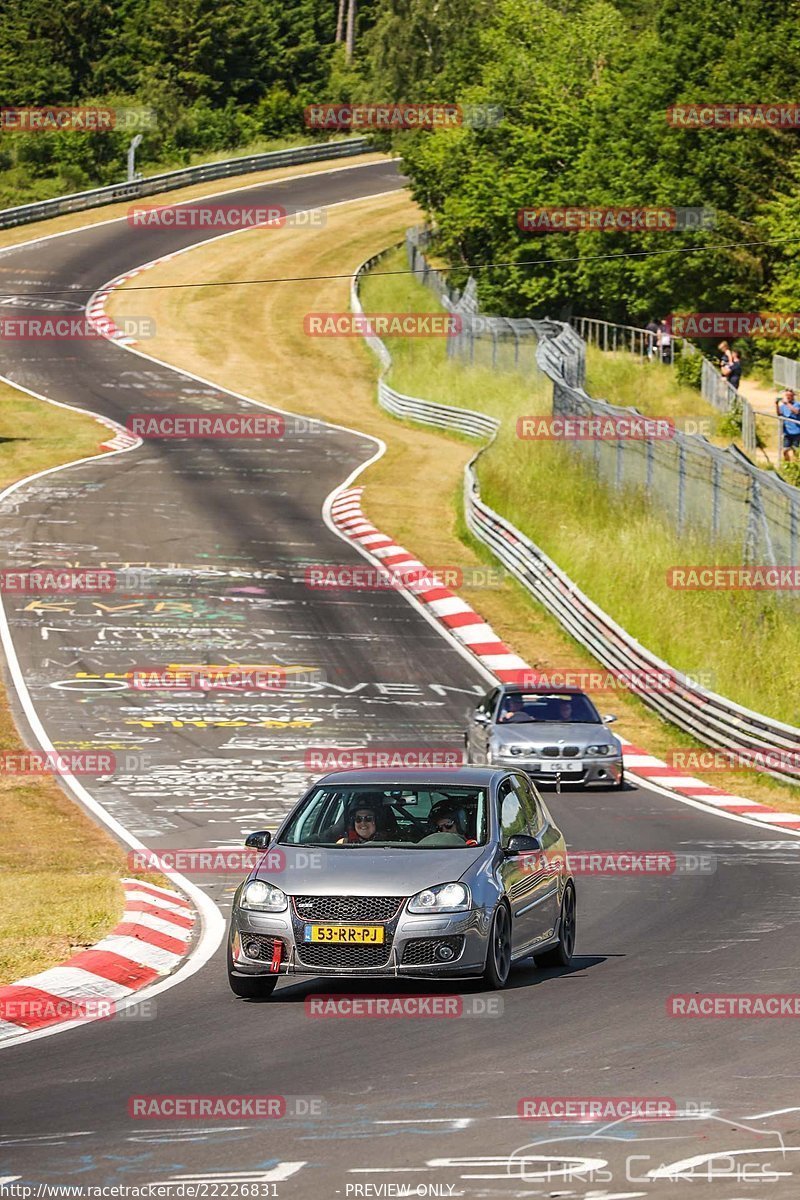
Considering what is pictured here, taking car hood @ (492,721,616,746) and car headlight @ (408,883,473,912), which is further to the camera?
car hood @ (492,721,616,746)

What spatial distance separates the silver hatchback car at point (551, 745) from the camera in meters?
24.2

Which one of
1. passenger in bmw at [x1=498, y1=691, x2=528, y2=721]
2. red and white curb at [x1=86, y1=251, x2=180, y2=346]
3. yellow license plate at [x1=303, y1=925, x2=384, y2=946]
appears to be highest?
yellow license plate at [x1=303, y1=925, x2=384, y2=946]

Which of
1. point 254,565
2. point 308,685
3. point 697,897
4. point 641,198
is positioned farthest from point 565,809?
point 641,198

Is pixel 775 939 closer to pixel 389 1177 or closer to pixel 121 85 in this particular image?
pixel 389 1177

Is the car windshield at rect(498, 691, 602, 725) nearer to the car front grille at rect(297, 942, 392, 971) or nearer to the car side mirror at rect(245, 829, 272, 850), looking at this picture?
the car side mirror at rect(245, 829, 272, 850)

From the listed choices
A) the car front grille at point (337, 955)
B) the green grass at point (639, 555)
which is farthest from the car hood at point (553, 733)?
the car front grille at point (337, 955)

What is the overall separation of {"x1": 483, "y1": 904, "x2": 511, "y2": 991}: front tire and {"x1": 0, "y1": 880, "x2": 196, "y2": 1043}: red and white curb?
2262 millimetres

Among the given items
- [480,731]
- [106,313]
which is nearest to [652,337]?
[106,313]

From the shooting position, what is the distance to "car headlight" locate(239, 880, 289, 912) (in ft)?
37.8

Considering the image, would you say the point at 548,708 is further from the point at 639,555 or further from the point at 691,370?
the point at 691,370

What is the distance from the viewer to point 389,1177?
7.26 m

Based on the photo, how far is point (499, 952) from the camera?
38.7ft

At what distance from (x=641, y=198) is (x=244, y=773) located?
4215cm

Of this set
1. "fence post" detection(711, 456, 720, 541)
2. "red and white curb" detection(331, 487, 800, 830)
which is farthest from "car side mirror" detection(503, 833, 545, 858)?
"fence post" detection(711, 456, 720, 541)
